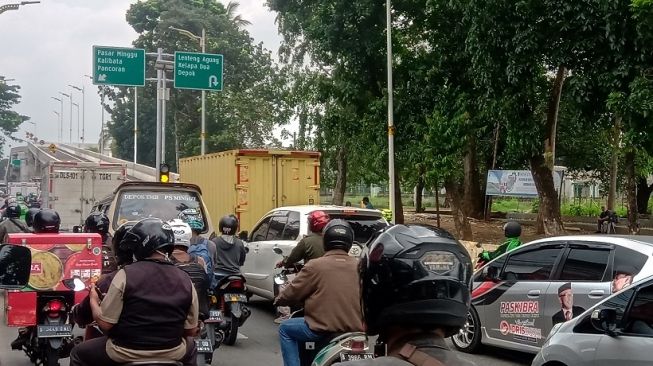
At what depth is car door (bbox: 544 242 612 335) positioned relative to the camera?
24.8 feet

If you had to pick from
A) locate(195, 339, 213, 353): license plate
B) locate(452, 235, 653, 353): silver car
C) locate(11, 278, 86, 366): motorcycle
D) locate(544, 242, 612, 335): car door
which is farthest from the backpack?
locate(544, 242, 612, 335): car door

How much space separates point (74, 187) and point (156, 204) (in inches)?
445

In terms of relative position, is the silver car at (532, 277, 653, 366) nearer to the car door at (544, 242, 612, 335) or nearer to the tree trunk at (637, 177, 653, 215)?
the car door at (544, 242, 612, 335)

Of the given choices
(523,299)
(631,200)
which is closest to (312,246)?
(523,299)

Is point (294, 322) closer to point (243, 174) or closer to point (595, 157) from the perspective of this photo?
point (243, 174)

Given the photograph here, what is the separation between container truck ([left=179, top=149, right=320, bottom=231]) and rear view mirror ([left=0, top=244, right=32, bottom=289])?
11734 millimetres

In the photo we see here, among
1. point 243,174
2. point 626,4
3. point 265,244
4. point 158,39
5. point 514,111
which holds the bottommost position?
point 265,244

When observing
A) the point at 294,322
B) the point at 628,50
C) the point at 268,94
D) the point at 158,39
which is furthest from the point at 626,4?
the point at 158,39

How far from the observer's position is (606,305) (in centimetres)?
546

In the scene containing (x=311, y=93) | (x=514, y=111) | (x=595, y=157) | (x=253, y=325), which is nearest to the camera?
(x=253, y=325)

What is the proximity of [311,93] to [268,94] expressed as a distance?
10.6 metres

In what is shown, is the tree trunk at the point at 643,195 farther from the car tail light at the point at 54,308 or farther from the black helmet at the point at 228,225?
the car tail light at the point at 54,308

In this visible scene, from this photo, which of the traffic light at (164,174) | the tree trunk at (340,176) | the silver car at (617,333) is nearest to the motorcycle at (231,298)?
the silver car at (617,333)

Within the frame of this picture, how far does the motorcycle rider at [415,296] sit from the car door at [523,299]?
620 cm
